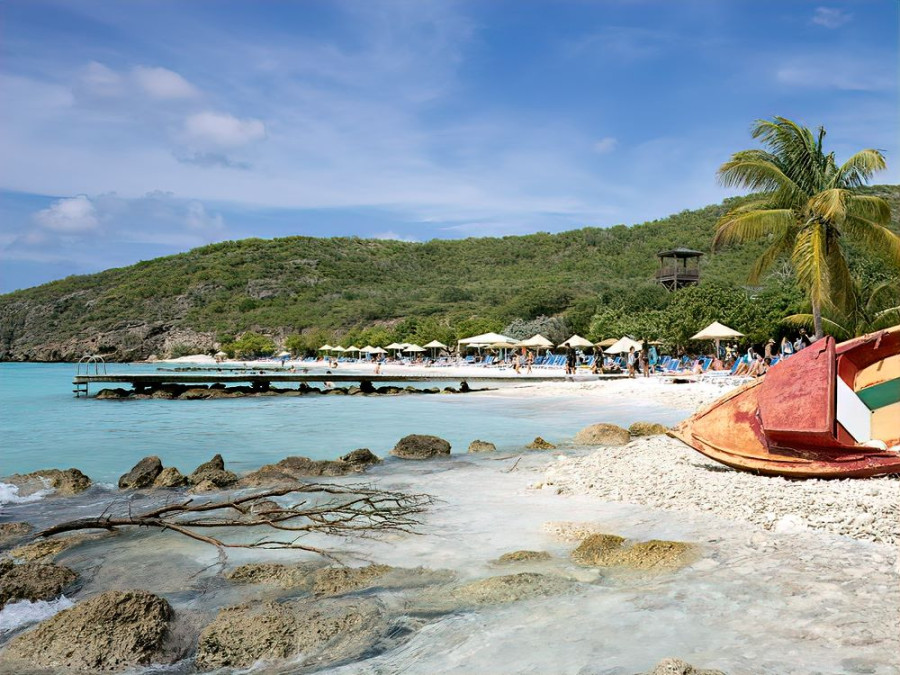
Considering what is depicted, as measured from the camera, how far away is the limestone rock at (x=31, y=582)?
452 cm

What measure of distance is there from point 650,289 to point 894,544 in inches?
1769

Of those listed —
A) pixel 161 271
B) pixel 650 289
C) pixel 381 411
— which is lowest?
pixel 381 411

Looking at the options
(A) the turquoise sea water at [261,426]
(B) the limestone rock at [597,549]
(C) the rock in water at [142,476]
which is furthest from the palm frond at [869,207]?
(C) the rock in water at [142,476]

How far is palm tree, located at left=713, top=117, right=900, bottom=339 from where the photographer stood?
49.5 feet

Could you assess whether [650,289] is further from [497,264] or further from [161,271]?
[161,271]

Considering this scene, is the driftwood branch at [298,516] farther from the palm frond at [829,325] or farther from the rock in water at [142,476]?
the palm frond at [829,325]

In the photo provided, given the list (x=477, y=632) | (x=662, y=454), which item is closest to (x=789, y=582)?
(x=477, y=632)

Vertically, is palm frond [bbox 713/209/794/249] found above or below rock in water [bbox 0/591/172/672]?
above

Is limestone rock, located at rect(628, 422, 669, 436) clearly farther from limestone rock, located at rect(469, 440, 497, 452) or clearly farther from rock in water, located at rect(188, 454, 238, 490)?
rock in water, located at rect(188, 454, 238, 490)

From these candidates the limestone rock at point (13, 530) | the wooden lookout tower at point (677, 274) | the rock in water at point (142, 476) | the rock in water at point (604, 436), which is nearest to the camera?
the limestone rock at point (13, 530)

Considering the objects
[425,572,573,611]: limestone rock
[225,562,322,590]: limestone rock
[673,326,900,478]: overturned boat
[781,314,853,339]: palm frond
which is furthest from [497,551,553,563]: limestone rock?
[781,314,853,339]: palm frond

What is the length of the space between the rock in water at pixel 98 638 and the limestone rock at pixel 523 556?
8.28 ft

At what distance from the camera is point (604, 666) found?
3.36 metres

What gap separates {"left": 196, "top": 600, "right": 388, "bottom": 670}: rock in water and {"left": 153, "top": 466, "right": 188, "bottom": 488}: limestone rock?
18.6 ft
